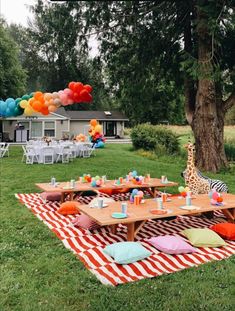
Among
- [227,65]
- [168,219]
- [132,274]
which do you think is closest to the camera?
[132,274]

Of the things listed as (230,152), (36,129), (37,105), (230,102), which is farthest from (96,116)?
(230,102)

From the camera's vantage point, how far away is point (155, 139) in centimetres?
Answer: 2314

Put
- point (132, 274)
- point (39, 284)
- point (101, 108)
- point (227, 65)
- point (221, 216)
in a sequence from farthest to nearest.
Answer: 1. point (101, 108)
2. point (227, 65)
3. point (221, 216)
4. point (132, 274)
5. point (39, 284)

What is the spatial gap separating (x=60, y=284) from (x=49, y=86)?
47.3 metres

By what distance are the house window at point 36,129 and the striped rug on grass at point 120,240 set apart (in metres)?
25.4

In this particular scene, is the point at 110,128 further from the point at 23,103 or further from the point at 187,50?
the point at 187,50

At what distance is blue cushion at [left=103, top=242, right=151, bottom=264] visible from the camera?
15.8ft

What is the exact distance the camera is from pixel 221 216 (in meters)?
7.62

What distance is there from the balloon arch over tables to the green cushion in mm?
8934

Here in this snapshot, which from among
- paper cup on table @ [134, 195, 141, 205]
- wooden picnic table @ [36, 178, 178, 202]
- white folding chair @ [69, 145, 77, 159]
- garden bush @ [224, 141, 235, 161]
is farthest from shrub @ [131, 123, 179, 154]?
paper cup on table @ [134, 195, 141, 205]

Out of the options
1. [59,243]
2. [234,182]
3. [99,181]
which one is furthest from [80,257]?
[234,182]

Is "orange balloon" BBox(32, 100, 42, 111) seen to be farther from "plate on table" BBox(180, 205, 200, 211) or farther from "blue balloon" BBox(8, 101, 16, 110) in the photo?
"plate on table" BBox(180, 205, 200, 211)

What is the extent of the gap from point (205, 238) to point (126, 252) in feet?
4.97

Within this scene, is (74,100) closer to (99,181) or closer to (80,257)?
(99,181)
